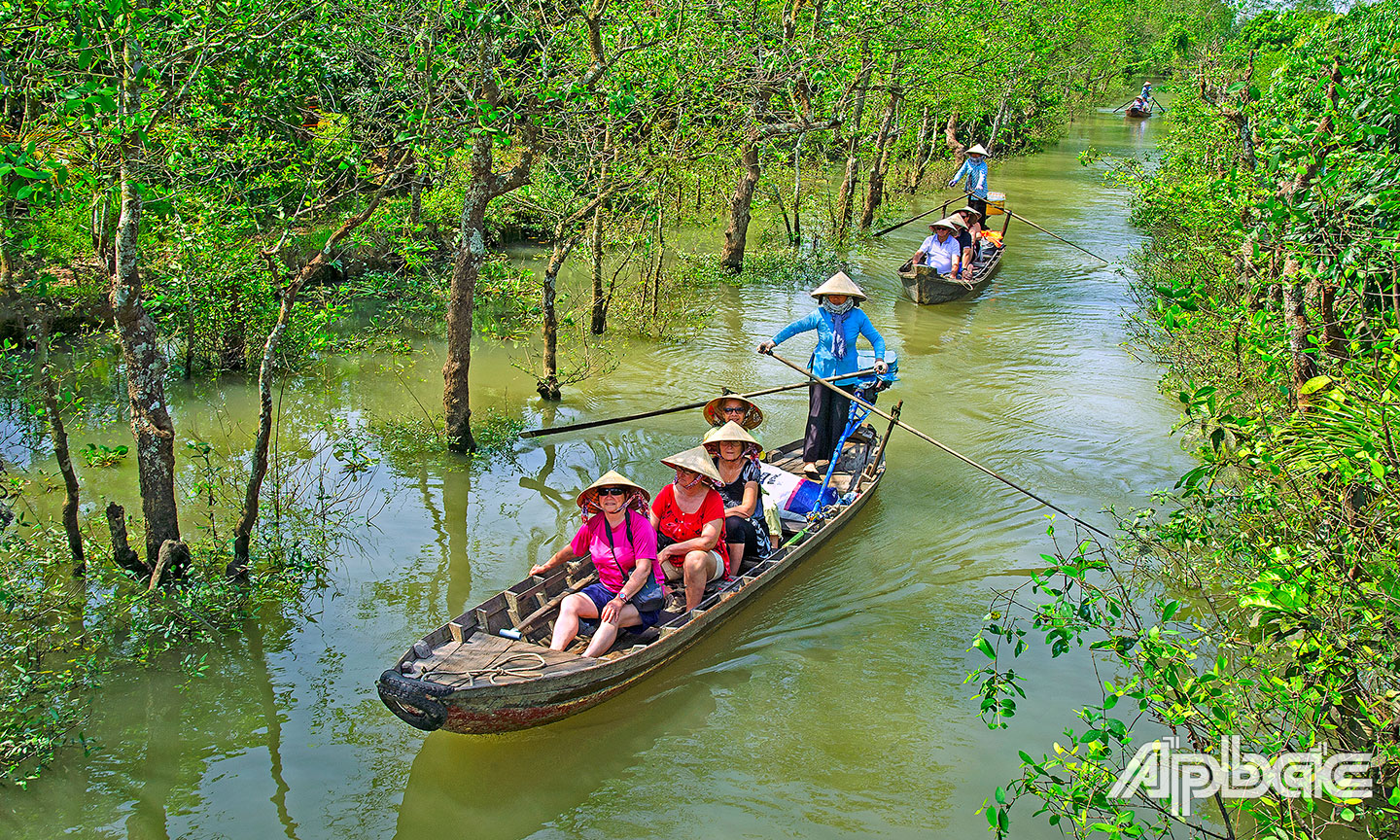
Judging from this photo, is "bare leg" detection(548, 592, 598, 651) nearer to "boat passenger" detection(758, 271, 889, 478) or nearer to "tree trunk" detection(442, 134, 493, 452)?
"boat passenger" detection(758, 271, 889, 478)

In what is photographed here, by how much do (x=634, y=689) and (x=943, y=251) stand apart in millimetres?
12401

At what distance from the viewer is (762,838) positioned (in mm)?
5406

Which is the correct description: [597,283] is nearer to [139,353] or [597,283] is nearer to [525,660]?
[139,353]

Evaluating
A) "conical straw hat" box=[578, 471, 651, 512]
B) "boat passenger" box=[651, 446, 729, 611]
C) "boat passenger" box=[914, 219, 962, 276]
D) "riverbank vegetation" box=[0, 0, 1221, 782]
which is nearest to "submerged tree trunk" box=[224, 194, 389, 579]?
"riverbank vegetation" box=[0, 0, 1221, 782]

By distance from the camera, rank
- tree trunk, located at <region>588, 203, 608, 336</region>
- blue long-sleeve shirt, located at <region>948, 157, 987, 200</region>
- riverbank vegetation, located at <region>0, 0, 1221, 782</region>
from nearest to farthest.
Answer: riverbank vegetation, located at <region>0, 0, 1221, 782</region> → tree trunk, located at <region>588, 203, 608, 336</region> → blue long-sleeve shirt, located at <region>948, 157, 987, 200</region>

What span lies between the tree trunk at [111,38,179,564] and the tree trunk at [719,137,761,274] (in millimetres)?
10310

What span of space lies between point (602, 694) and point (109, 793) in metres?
2.85

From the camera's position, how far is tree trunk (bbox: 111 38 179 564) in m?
5.88

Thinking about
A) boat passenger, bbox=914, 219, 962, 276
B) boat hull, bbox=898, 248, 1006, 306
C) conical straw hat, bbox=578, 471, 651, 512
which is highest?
boat passenger, bbox=914, 219, 962, 276

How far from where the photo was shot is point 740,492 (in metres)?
7.87

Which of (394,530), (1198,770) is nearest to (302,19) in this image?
(394,530)

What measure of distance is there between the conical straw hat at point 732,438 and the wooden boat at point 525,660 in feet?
3.02

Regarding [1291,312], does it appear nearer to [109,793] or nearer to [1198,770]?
[1198,770]

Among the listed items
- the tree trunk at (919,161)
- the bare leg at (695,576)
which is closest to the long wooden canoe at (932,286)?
the tree trunk at (919,161)
